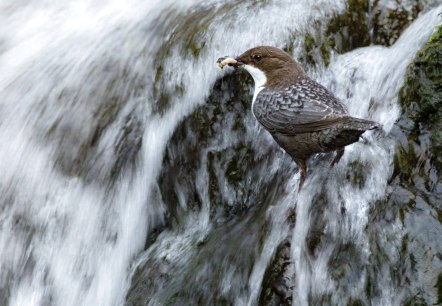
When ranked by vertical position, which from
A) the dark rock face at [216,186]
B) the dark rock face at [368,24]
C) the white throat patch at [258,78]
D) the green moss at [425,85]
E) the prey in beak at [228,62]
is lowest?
the dark rock face at [216,186]

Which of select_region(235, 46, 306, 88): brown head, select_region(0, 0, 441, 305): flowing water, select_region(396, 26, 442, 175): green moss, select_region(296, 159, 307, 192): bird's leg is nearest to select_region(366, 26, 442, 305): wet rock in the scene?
select_region(396, 26, 442, 175): green moss

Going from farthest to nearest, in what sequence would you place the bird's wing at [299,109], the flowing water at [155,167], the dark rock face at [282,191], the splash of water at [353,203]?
the flowing water at [155,167]
the bird's wing at [299,109]
the splash of water at [353,203]
the dark rock face at [282,191]

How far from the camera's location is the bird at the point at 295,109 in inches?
143

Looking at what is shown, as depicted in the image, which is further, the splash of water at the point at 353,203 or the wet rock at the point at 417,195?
the splash of water at the point at 353,203

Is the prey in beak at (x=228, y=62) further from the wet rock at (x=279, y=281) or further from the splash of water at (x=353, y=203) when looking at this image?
the wet rock at (x=279, y=281)

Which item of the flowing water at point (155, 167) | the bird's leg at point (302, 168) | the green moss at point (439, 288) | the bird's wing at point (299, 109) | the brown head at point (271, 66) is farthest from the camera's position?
the brown head at point (271, 66)

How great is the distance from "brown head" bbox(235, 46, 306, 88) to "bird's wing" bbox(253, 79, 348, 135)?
13 centimetres

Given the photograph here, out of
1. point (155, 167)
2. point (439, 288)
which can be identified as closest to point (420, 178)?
point (439, 288)

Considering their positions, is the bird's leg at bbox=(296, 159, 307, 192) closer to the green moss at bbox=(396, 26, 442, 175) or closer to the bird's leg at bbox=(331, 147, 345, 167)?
the bird's leg at bbox=(331, 147, 345, 167)

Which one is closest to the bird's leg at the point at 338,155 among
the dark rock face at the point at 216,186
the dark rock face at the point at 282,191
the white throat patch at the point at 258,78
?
the dark rock face at the point at 282,191

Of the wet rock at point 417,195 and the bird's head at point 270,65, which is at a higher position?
the bird's head at point 270,65

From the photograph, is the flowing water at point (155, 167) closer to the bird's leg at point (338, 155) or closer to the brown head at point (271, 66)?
the bird's leg at point (338, 155)

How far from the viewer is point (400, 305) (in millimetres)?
3256

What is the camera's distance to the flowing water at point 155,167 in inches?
153
